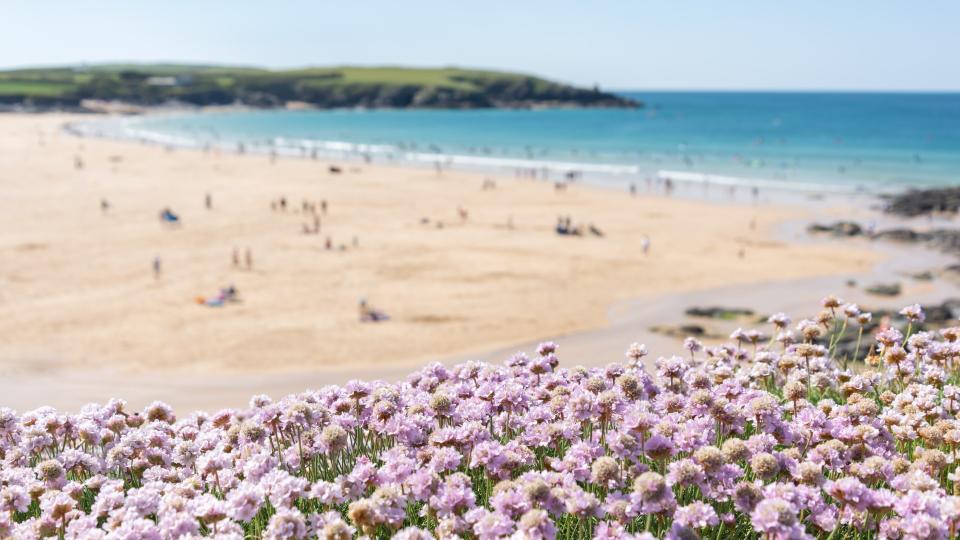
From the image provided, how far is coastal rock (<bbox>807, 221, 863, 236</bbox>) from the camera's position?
137ft

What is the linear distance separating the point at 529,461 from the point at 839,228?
139ft

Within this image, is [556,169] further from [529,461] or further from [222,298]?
[529,461]

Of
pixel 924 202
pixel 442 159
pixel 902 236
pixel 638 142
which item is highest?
pixel 638 142

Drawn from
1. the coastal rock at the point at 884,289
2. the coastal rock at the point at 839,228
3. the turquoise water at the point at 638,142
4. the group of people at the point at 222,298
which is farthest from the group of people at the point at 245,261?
the turquoise water at the point at 638,142

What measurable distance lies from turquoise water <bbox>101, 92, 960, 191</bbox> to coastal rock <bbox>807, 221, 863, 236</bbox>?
17.8 metres

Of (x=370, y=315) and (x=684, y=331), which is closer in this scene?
(x=684, y=331)

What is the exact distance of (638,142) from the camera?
104 meters

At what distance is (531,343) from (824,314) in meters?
16.6

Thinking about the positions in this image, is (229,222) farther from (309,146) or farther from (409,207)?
(309,146)

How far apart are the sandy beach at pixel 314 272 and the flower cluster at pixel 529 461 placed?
13.6m

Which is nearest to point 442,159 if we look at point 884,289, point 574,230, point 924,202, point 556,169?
point 556,169

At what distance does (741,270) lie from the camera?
33344 millimetres

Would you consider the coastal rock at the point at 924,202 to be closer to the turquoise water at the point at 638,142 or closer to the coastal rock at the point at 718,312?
the turquoise water at the point at 638,142

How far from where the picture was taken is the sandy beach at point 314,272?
2167cm
